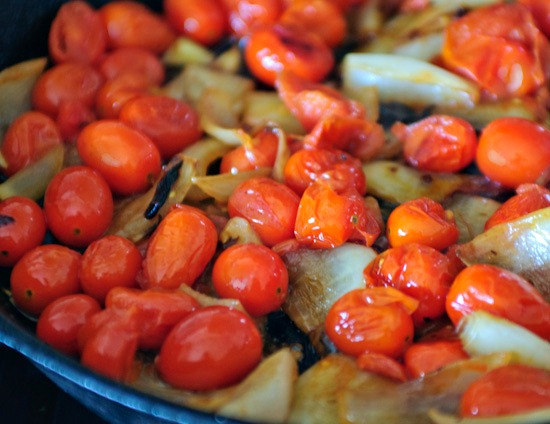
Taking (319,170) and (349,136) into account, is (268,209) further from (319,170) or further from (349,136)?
(349,136)

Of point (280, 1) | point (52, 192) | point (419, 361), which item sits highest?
point (280, 1)

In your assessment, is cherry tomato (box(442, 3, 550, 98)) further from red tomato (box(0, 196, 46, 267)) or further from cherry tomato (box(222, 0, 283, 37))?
red tomato (box(0, 196, 46, 267))

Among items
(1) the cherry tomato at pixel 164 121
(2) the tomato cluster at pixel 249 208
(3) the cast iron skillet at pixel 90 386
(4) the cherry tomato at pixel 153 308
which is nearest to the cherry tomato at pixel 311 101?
(2) the tomato cluster at pixel 249 208

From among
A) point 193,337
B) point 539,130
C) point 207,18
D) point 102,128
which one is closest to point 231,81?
point 207,18

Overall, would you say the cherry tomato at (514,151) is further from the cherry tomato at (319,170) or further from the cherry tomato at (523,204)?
the cherry tomato at (319,170)

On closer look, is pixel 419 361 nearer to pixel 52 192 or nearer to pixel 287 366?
pixel 287 366

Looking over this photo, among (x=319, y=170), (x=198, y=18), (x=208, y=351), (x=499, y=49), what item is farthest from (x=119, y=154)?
(x=499, y=49)
